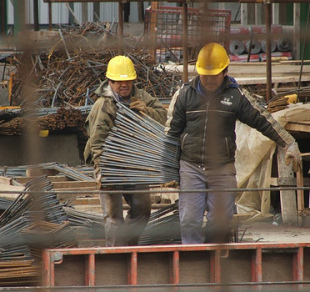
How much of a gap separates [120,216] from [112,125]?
735 millimetres

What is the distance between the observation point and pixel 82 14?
59.7 ft

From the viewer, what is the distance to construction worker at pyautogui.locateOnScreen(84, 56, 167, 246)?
6.28 m

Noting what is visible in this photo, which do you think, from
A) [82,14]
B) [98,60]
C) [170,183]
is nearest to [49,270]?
[170,183]

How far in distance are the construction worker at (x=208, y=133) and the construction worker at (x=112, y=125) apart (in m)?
0.50

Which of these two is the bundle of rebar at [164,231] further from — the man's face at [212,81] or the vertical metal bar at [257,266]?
the man's face at [212,81]

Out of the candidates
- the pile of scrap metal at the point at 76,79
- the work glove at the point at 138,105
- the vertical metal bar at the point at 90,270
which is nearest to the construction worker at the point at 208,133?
the work glove at the point at 138,105

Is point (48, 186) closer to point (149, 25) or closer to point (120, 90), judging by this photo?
point (120, 90)

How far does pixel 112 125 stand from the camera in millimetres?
6309

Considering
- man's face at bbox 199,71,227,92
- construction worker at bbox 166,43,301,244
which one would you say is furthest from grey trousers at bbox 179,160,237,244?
man's face at bbox 199,71,227,92

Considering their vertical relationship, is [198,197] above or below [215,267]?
above

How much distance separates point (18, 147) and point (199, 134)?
5868mm

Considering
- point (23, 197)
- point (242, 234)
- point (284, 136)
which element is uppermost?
point (284, 136)

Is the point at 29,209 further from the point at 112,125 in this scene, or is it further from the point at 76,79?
the point at 76,79

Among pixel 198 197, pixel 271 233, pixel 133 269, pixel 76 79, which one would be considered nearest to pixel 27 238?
pixel 133 269
